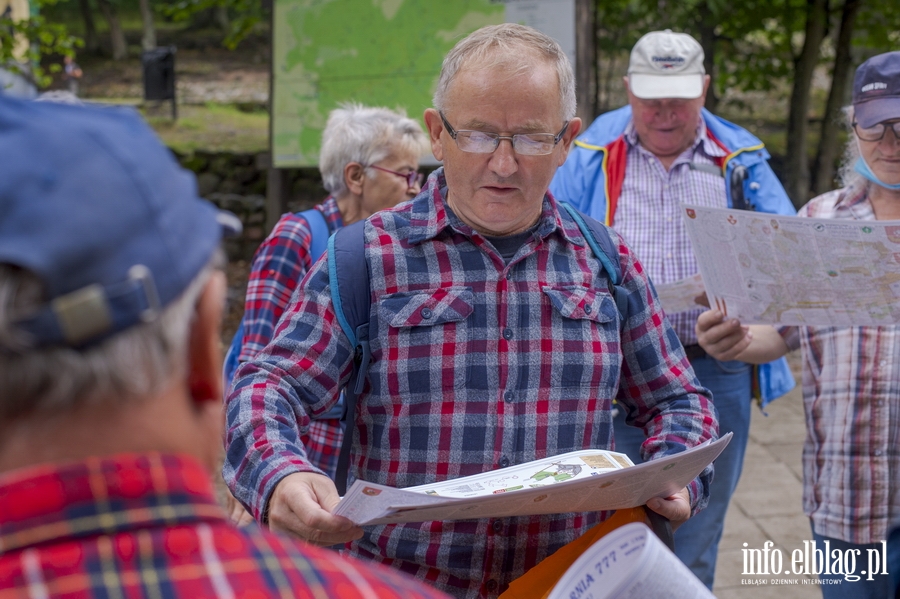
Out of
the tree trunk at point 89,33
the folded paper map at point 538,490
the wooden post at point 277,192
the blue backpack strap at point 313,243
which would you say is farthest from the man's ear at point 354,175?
the tree trunk at point 89,33

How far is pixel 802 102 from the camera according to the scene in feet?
29.3

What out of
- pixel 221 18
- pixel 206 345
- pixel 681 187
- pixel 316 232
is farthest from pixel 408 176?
pixel 221 18

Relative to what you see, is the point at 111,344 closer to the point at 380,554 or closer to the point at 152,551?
the point at 152,551

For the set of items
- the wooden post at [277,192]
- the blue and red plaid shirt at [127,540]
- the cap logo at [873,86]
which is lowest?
the wooden post at [277,192]

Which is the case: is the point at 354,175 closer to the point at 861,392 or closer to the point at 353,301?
the point at 353,301

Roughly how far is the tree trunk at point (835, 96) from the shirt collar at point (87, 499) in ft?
28.4

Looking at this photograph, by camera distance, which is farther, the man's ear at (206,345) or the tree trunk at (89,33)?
the tree trunk at (89,33)

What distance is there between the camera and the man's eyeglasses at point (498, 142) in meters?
1.95

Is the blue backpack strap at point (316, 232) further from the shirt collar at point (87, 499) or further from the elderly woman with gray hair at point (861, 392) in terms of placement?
the shirt collar at point (87, 499)

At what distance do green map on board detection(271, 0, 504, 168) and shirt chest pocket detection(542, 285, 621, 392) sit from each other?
3.84 metres

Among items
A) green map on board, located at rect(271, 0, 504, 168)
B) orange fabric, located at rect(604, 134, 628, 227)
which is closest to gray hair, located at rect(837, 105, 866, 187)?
orange fabric, located at rect(604, 134, 628, 227)

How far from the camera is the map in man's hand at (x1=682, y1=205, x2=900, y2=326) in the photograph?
240 cm

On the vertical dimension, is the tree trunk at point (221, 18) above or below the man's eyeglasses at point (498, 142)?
below

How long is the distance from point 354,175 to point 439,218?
1.59 m
